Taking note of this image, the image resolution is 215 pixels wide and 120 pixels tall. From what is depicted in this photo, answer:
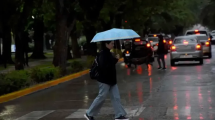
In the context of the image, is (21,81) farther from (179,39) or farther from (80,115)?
(179,39)

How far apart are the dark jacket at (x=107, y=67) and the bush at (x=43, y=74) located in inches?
372

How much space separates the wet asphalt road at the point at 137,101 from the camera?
1052 cm

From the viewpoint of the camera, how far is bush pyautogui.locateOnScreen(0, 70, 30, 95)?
1516 cm

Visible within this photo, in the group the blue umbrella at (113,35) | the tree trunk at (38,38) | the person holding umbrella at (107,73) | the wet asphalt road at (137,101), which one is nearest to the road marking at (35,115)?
the wet asphalt road at (137,101)

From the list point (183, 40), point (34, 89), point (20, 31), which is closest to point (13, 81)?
point (34, 89)

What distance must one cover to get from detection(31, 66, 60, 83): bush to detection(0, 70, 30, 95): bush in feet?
4.26

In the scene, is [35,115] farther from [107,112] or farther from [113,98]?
[113,98]

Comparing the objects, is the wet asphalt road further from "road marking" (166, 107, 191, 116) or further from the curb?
the curb

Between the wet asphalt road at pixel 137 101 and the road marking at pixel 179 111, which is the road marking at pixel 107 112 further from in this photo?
the road marking at pixel 179 111

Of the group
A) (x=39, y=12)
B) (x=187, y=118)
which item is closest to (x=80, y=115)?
(x=187, y=118)

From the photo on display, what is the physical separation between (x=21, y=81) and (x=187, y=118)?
8.03 meters

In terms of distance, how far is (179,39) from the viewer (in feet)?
85.8

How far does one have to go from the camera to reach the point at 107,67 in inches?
361

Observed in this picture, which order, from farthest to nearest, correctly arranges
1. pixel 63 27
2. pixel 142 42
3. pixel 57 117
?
pixel 142 42 < pixel 63 27 < pixel 57 117
